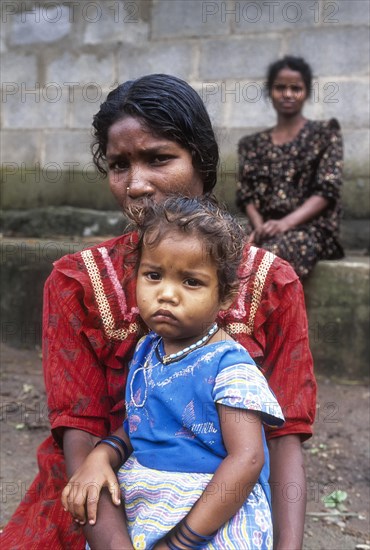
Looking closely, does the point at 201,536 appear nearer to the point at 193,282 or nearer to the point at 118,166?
the point at 193,282

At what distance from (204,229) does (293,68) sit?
3.03 m

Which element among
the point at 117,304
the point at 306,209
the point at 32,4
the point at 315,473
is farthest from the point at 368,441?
the point at 32,4

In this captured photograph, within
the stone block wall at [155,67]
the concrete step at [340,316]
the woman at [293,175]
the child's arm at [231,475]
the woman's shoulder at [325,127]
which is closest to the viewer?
the child's arm at [231,475]

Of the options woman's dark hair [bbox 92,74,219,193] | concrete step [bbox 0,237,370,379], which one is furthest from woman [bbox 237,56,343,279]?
woman's dark hair [bbox 92,74,219,193]

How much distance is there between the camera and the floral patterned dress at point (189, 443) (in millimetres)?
1246

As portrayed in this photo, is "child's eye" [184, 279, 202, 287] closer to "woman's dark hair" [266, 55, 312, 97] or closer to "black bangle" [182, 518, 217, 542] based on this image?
"black bangle" [182, 518, 217, 542]

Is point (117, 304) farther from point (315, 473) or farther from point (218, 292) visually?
point (315, 473)

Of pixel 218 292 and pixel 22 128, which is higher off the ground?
pixel 22 128

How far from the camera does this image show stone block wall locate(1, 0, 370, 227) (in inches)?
164

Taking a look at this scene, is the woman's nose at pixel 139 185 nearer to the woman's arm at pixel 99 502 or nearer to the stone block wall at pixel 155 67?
the woman's arm at pixel 99 502

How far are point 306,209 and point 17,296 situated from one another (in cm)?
187

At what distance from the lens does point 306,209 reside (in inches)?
151

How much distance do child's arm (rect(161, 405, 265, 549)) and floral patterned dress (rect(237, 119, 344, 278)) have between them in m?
2.46

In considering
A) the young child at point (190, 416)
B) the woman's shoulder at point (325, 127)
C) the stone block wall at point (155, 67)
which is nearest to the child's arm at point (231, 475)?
the young child at point (190, 416)
